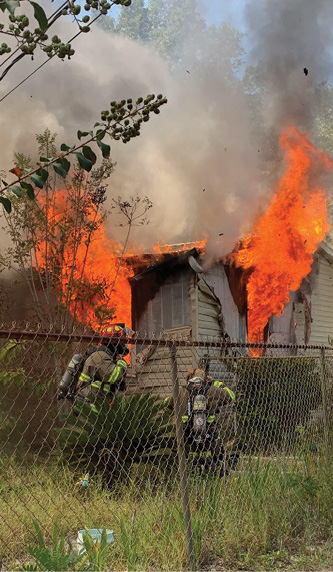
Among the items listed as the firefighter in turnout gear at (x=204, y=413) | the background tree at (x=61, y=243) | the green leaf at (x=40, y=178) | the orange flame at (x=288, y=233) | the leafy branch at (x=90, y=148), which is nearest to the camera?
the green leaf at (x=40, y=178)

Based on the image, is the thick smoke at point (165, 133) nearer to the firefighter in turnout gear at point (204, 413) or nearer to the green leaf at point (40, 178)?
the firefighter in turnout gear at point (204, 413)

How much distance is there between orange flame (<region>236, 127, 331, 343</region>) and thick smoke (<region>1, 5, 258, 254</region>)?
0.73 metres

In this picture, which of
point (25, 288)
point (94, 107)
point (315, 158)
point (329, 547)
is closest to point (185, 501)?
point (329, 547)

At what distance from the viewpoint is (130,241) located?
1271cm

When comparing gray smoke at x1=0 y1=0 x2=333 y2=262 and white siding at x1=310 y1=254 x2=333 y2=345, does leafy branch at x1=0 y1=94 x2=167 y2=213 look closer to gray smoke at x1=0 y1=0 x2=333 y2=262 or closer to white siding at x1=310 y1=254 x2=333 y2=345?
gray smoke at x1=0 y1=0 x2=333 y2=262

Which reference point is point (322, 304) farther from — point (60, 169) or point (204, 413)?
point (60, 169)

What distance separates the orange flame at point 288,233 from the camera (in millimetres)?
12656

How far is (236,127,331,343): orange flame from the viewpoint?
41.5 ft

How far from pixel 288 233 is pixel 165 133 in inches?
179

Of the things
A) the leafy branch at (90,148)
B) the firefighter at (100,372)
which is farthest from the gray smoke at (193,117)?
the leafy branch at (90,148)

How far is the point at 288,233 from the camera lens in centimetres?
1320

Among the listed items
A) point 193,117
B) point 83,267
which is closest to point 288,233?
point 193,117

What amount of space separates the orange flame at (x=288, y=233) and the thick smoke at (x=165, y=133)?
0.73 m

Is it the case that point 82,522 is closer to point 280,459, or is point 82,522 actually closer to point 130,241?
point 280,459
